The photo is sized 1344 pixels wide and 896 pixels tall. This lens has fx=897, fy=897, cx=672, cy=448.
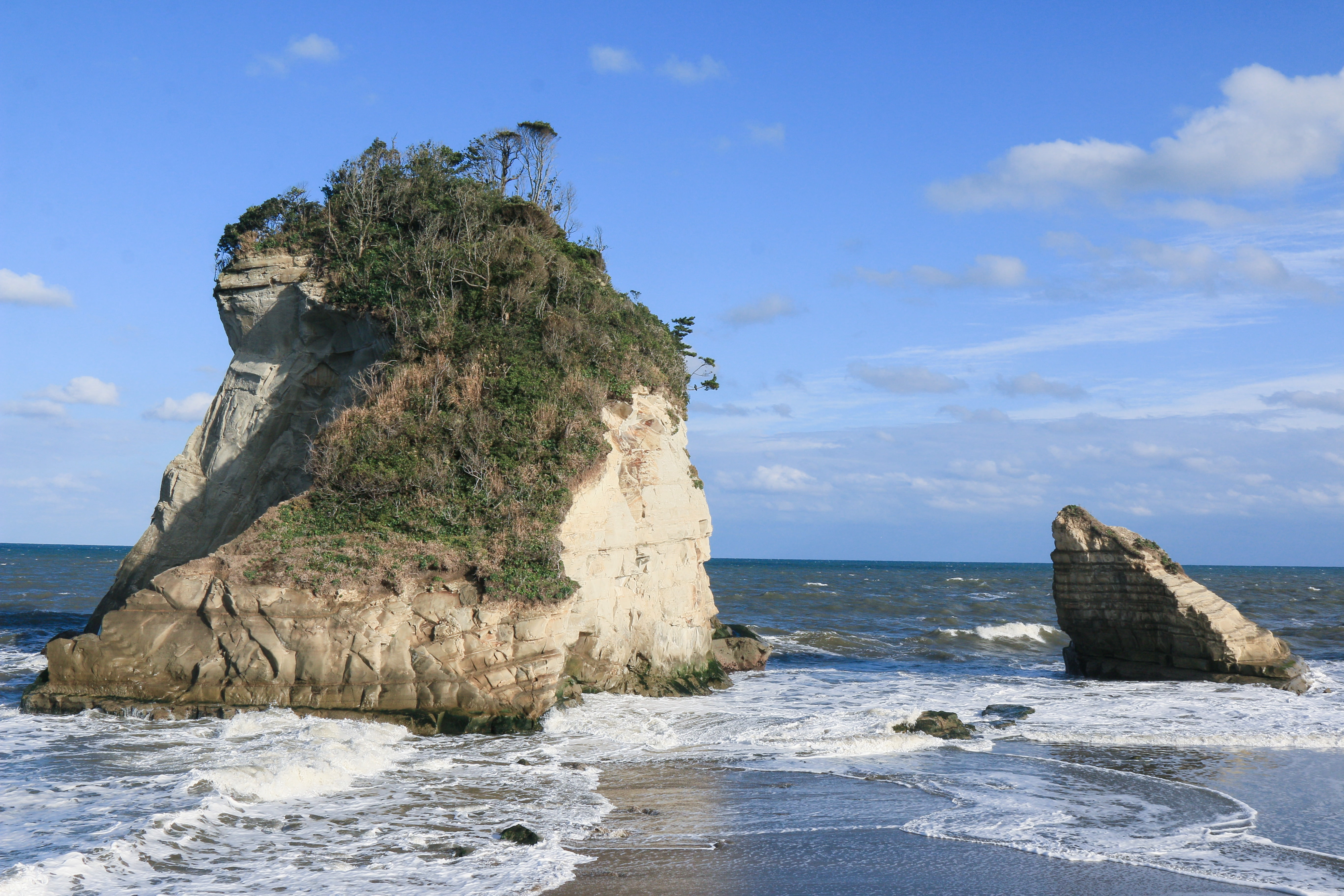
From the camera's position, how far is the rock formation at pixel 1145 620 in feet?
66.9

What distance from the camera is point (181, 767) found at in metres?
11.3

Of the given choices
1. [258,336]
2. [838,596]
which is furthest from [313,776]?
[838,596]

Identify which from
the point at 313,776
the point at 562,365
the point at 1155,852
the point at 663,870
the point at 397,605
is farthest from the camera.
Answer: the point at 562,365

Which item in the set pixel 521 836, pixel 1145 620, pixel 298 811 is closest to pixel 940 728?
pixel 521 836

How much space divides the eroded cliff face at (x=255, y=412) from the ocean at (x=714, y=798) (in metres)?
3.97

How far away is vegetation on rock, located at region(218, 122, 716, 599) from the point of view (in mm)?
15516

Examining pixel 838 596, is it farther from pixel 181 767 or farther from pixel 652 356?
pixel 181 767

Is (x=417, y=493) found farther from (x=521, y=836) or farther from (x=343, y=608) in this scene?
(x=521, y=836)

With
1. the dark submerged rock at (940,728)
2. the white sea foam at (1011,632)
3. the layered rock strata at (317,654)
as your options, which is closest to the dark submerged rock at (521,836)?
the layered rock strata at (317,654)

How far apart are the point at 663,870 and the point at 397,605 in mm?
8027

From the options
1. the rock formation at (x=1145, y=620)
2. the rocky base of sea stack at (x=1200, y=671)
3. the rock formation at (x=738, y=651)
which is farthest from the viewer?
the rock formation at (x=738, y=651)

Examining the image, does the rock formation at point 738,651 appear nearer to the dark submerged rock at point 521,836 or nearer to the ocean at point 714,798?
the ocean at point 714,798

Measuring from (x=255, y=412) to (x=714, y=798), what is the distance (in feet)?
53.9

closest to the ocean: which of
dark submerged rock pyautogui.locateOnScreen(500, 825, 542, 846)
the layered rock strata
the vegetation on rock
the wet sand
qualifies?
the wet sand
